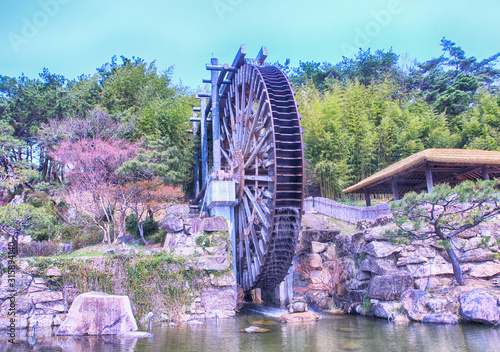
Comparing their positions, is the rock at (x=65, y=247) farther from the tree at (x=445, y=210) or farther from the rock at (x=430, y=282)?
the rock at (x=430, y=282)

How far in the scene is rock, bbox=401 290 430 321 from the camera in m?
8.37

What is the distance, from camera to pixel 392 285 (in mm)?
9234

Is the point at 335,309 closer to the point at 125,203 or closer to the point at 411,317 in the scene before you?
the point at 411,317

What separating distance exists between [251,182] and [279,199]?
2292mm

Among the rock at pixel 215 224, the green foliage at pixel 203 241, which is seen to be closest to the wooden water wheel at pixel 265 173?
the rock at pixel 215 224

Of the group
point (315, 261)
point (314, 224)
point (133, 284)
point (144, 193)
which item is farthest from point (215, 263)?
point (144, 193)

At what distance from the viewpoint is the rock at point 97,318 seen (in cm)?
718

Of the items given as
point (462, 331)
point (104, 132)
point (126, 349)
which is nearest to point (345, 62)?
point (104, 132)

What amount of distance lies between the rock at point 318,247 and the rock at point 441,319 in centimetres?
446

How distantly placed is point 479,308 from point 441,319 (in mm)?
752

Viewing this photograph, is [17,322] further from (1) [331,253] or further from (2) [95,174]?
(1) [331,253]

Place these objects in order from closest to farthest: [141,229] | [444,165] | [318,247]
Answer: [318,247], [444,165], [141,229]

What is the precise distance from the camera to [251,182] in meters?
11.8

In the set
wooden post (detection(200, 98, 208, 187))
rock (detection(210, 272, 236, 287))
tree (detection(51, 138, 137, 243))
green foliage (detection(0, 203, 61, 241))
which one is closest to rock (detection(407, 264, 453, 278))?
rock (detection(210, 272, 236, 287))
